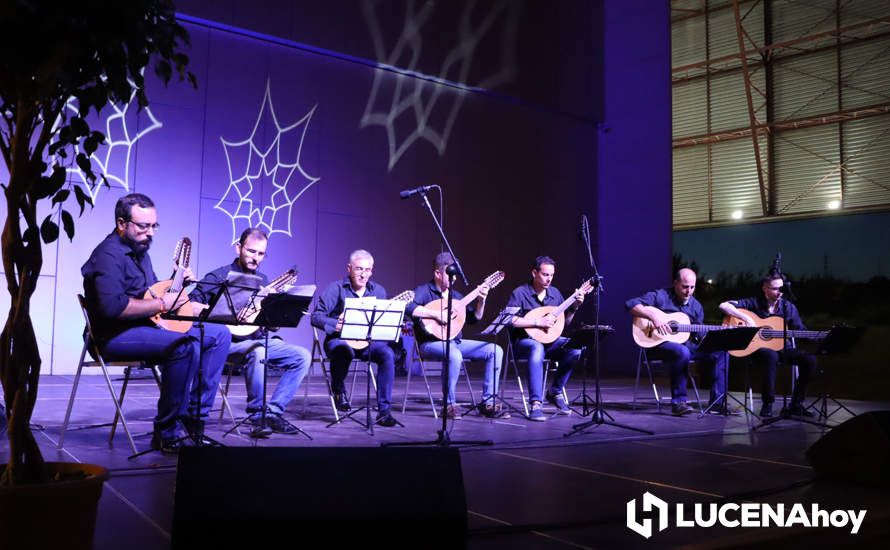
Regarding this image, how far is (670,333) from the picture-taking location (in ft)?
21.5

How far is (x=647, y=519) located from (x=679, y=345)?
3899mm

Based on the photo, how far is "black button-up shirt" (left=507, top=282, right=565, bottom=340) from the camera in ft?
20.8

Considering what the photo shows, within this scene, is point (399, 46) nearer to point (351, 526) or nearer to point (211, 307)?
point (211, 307)

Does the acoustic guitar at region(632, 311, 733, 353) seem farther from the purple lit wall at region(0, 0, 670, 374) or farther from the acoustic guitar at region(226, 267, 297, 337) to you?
the purple lit wall at region(0, 0, 670, 374)

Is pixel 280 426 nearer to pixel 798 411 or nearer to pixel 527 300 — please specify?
pixel 527 300

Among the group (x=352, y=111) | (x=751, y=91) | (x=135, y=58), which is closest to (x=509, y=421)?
(x=135, y=58)

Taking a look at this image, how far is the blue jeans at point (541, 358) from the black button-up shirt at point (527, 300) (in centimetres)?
12

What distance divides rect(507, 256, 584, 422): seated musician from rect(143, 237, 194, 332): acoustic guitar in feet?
8.75

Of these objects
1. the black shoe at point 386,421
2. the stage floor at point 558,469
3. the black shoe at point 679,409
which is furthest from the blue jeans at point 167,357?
the black shoe at point 679,409

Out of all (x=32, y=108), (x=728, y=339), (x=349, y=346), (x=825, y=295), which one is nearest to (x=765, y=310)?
(x=728, y=339)

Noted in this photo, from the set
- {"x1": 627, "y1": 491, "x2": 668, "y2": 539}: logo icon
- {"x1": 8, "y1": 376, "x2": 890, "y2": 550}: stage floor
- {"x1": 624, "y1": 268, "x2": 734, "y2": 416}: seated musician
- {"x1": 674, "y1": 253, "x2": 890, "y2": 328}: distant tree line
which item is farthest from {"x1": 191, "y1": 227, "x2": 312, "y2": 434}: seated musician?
{"x1": 674, "y1": 253, "x2": 890, "y2": 328}: distant tree line

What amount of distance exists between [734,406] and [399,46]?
6.21 meters

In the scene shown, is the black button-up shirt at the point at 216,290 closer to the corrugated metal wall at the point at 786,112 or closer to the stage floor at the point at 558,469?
the stage floor at the point at 558,469

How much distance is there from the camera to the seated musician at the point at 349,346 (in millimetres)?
5430
